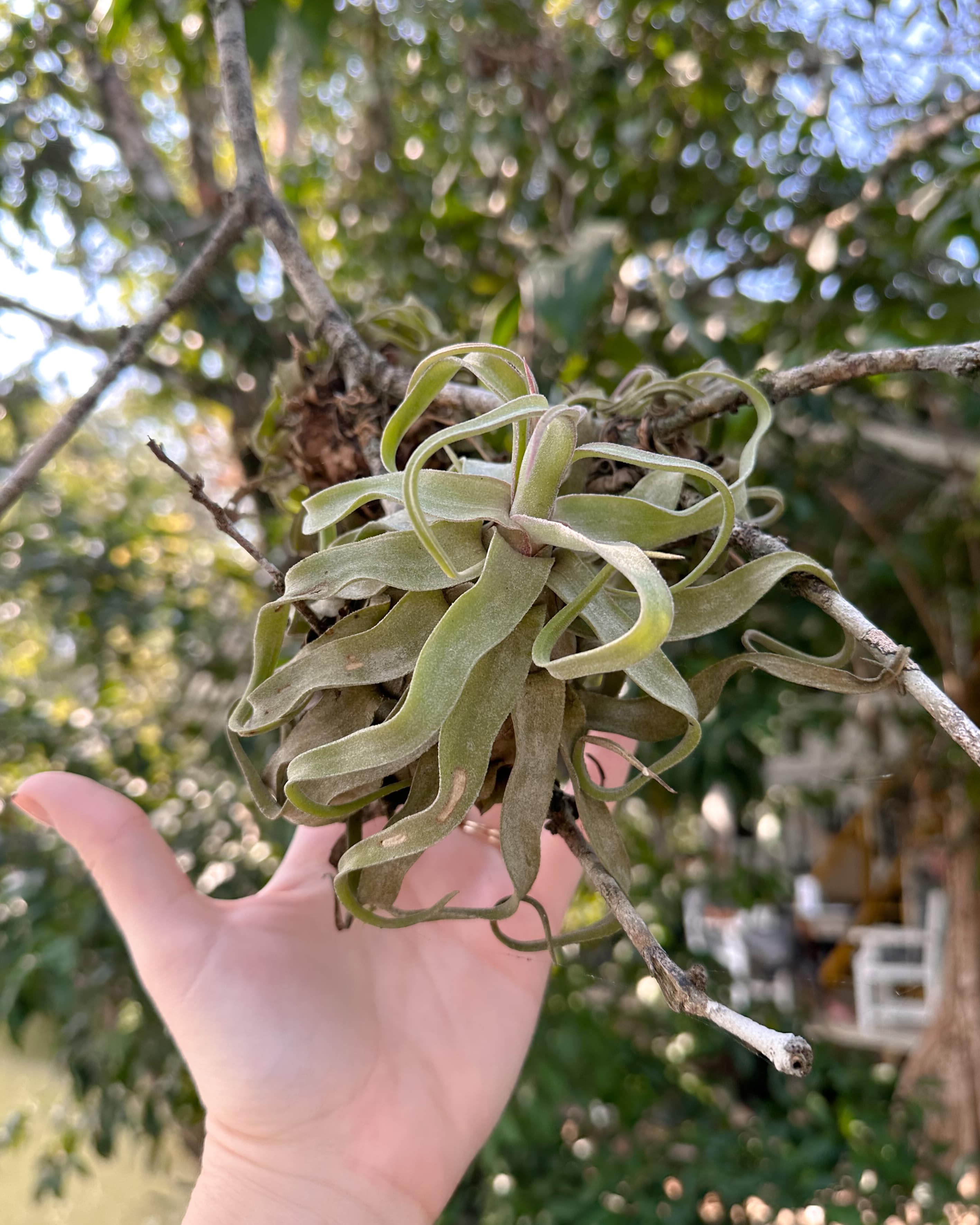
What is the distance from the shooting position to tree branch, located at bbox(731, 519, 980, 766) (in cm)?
25

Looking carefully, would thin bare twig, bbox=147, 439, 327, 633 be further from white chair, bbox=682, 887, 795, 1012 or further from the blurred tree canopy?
white chair, bbox=682, 887, 795, 1012

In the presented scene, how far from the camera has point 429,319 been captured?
21.9 inches

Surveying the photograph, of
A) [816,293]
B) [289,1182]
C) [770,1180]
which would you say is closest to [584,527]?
[289,1182]

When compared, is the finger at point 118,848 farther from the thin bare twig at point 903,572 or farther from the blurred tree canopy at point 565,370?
the thin bare twig at point 903,572

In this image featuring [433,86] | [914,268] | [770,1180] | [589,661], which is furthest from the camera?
[433,86]

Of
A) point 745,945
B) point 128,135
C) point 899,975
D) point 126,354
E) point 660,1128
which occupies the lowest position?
point 899,975

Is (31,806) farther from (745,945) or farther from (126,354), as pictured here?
(745,945)

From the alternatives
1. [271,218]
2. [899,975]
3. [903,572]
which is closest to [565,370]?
[271,218]

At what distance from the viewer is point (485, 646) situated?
28 centimetres

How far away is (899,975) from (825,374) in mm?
2162

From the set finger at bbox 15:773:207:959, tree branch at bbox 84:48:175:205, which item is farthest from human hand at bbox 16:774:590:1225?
tree branch at bbox 84:48:175:205

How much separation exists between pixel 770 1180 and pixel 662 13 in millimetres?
1589

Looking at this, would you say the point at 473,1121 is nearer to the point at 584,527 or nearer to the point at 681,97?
the point at 584,527

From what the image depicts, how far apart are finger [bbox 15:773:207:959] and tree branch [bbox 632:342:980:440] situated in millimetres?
394
